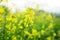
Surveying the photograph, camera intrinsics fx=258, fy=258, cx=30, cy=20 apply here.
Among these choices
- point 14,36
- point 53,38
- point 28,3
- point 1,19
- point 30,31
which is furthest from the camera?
point 28,3

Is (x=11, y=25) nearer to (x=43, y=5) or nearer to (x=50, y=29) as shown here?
(x=50, y=29)

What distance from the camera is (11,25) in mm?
3473

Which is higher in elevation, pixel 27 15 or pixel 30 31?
pixel 27 15

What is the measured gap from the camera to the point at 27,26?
3592 mm

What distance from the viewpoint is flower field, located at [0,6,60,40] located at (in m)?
3.47

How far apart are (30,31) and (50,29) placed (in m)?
0.47

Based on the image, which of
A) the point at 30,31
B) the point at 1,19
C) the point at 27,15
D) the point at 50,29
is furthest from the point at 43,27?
the point at 1,19

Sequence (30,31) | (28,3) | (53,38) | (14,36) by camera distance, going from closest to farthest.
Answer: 1. (14,36)
2. (30,31)
3. (53,38)
4. (28,3)

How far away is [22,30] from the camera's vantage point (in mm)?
3756

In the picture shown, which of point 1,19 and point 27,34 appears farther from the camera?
point 27,34

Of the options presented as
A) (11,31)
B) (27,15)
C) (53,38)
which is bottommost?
(53,38)

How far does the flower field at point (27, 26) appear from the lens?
11.4ft

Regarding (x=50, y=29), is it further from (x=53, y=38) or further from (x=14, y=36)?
(x=14, y=36)

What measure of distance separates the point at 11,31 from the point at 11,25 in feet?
0.27
